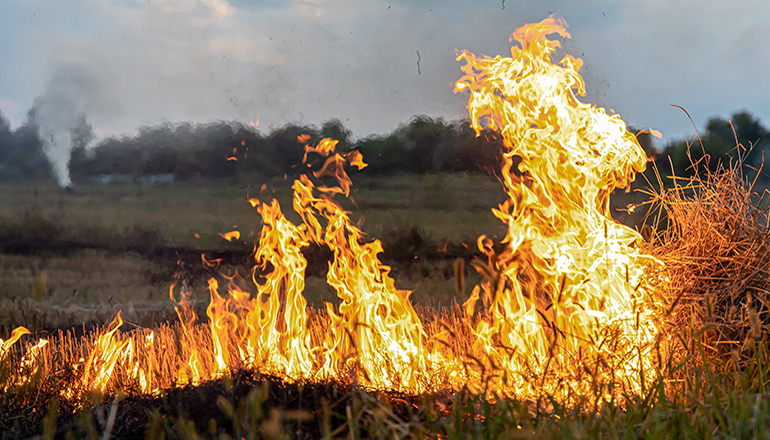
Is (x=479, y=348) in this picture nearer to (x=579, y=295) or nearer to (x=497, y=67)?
(x=579, y=295)

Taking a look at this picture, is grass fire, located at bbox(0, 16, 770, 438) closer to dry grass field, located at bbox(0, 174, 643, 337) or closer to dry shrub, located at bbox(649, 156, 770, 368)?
dry shrub, located at bbox(649, 156, 770, 368)

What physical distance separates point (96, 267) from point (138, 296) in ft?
30.4

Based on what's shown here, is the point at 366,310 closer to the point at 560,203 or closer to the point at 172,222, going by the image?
the point at 560,203

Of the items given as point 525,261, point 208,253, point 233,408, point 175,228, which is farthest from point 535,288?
point 175,228

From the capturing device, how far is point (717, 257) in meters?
4.82

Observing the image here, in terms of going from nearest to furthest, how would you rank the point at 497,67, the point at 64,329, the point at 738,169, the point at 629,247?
the point at 738,169
the point at 629,247
the point at 497,67
the point at 64,329

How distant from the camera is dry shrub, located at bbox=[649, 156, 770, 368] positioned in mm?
4664

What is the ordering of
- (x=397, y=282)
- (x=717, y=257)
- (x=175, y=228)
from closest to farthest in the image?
(x=717, y=257) → (x=397, y=282) → (x=175, y=228)

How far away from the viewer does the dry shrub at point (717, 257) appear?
4.66 metres

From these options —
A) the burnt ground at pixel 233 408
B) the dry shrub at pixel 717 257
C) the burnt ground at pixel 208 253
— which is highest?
the burnt ground at pixel 208 253

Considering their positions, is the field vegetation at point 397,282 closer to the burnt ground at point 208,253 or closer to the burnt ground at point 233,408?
the burnt ground at point 233,408

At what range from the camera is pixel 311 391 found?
409 cm

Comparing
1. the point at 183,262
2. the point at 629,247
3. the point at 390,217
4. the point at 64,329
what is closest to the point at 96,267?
the point at 183,262

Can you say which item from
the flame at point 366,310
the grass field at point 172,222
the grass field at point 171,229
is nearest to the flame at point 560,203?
the flame at point 366,310
